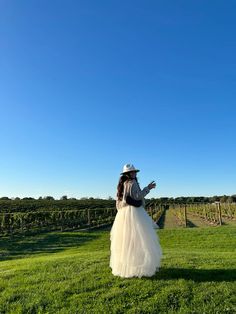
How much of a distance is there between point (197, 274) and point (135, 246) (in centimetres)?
139

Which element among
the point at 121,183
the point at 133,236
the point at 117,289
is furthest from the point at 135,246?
the point at 121,183

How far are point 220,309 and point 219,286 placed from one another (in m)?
0.95

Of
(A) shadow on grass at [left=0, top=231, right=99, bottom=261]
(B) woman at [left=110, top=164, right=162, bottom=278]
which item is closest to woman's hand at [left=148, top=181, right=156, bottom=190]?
(B) woman at [left=110, top=164, right=162, bottom=278]

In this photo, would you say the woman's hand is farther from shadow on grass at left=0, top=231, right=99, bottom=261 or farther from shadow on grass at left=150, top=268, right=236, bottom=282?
shadow on grass at left=0, top=231, right=99, bottom=261

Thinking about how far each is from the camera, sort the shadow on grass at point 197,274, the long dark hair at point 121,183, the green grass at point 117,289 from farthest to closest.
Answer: the long dark hair at point 121,183 → the shadow on grass at point 197,274 → the green grass at point 117,289

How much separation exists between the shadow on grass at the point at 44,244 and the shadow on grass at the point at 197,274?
44.1 feet

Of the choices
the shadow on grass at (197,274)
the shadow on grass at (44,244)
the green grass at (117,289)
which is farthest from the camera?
the shadow on grass at (44,244)

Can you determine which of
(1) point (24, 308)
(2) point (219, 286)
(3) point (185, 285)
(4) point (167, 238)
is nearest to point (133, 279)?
(3) point (185, 285)

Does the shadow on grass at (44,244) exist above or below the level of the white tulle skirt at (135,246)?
below

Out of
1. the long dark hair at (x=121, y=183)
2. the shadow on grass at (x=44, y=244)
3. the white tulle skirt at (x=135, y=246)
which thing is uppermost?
the long dark hair at (x=121, y=183)

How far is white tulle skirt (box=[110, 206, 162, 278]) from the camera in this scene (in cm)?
763

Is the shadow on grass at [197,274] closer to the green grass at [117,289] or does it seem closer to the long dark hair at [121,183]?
the green grass at [117,289]

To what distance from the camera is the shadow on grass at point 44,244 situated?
21.7 m

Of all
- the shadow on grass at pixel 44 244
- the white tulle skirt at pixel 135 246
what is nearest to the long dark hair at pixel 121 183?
the white tulle skirt at pixel 135 246
